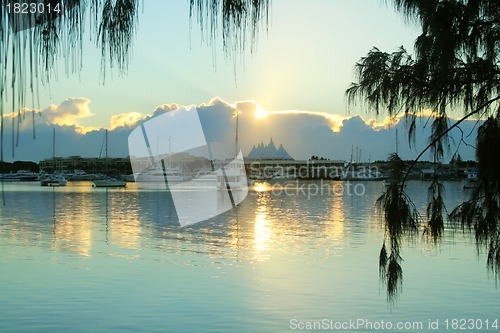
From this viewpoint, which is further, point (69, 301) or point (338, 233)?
point (338, 233)

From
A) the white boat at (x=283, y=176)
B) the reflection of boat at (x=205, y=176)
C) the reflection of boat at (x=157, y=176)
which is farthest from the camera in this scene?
the white boat at (x=283, y=176)

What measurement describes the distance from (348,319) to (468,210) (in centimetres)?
655

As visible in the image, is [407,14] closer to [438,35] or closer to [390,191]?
[438,35]

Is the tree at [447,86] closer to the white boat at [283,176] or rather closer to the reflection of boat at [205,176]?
the reflection of boat at [205,176]

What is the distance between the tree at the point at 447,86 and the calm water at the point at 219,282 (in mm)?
1244

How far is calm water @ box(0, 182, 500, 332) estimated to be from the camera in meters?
10.3

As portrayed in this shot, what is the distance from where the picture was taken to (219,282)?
13.3m

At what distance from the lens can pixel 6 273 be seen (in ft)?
45.9

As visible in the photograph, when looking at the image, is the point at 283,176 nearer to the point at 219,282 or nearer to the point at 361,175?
the point at 361,175

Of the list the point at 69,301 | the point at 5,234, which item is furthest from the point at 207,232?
the point at 69,301

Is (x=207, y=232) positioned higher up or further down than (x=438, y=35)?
further down

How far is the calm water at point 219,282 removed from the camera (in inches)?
406

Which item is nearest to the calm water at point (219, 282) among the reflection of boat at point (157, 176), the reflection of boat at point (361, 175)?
the reflection of boat at point (157, 176)

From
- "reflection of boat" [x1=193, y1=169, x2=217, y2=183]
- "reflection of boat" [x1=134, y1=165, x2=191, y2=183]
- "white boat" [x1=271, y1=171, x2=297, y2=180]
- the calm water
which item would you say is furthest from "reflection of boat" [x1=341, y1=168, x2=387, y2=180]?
the calm water
